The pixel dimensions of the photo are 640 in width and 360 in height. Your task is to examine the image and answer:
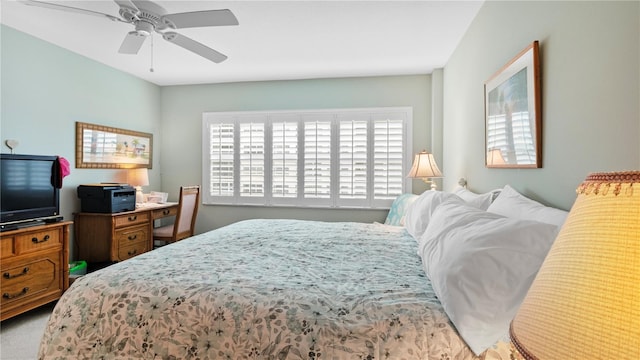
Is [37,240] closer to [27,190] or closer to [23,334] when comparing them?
[27,190]

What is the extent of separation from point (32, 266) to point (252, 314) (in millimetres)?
2552

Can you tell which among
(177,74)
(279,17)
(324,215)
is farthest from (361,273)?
(177,74)

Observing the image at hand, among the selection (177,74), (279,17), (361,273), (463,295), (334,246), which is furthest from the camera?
(177,74)

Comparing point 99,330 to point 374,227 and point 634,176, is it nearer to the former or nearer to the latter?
point 634,176

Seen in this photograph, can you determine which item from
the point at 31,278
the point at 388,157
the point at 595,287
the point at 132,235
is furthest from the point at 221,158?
the point at 595,287

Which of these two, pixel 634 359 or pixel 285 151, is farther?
pixel 285 151

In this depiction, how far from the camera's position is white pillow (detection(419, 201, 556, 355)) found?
1020 millimetres

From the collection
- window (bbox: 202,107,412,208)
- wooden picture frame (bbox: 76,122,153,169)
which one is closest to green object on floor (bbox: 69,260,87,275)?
wooden picture frame (bbox: 76,122,153,169)

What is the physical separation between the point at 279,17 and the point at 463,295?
2453 mm

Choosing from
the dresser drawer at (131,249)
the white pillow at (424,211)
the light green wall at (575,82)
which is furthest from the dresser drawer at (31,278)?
the light green wall at (575,82)

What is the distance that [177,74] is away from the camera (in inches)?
167

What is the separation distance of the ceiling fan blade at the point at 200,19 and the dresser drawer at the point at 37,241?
2.02m

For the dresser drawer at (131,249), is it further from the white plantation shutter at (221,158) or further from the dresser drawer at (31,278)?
the white plantation shutter at (221,158)

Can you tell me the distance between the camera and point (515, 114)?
187cm
